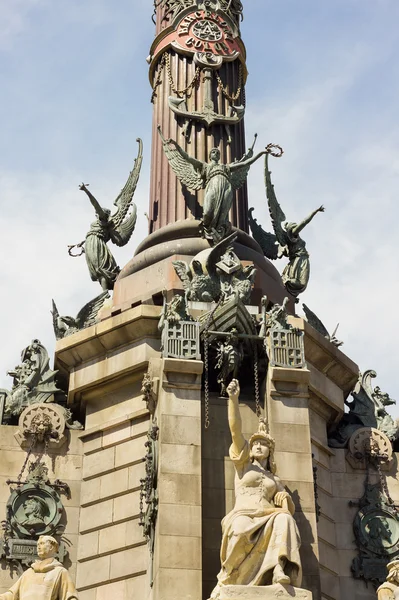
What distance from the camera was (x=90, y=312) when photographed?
25.5 m

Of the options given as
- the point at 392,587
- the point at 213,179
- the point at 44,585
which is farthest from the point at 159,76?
the point at 392,587

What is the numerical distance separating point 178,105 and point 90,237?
4.05m

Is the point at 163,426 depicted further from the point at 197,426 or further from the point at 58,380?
the point at 58,380

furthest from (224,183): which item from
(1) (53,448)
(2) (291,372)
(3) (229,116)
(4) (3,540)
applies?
(4) (3,540)

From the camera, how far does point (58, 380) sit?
25000 millimetres

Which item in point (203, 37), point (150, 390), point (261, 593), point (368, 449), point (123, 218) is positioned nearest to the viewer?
point (261, 593)

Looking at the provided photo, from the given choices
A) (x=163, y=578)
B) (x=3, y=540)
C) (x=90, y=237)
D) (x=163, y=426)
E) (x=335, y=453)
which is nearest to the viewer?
(x=163, y=578)

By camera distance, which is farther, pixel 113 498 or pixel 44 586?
pixel 113 498

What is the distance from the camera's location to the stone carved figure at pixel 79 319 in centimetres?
2500

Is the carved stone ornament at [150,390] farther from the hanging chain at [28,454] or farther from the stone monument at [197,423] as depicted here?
the hanging chain at [28,454]

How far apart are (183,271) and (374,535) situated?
6842 millimetres

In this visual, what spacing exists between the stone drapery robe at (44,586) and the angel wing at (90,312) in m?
7.75

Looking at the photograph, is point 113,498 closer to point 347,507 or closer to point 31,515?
point 31,515

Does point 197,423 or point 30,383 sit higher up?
point 30,383
